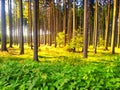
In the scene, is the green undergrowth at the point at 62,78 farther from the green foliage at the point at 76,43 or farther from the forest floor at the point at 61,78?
the green foliage at the point at 76,43

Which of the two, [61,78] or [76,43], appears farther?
[76,43]

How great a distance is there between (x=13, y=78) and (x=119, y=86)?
2331 mm

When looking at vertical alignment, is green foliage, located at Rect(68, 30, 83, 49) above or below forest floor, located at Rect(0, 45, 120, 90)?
below

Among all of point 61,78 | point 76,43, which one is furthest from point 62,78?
point 76,43

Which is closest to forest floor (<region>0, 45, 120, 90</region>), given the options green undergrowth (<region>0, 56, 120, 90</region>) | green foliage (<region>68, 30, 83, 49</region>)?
green undergrowth (<region>0, 56, 120, 90</region>)

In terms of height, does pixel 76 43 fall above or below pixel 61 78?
below

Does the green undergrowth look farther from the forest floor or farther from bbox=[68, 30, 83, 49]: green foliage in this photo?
bbox=[68, 30, 83, 49]: green foliage

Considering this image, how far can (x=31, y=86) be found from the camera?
499 centimetres

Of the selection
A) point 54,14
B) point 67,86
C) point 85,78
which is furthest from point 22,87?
point 54,14

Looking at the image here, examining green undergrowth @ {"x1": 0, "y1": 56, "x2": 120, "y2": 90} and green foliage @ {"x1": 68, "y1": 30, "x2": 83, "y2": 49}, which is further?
green foliage @ {"x1": 68, "y1": 30, "x2": 83, "y2": 49}

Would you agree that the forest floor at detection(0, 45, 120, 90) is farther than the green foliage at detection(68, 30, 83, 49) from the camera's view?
No

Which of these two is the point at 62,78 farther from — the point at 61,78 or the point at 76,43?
the point at 76,43

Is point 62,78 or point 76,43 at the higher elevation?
point 62,78

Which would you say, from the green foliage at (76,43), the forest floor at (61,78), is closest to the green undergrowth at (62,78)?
the forest floor at (61,78)
